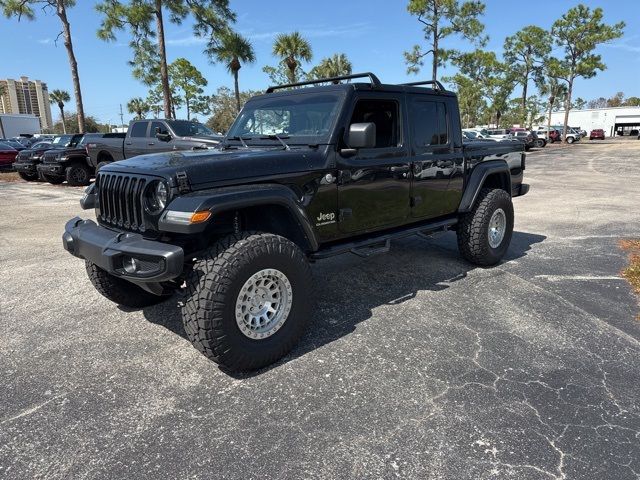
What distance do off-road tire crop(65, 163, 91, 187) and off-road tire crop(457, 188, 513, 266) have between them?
13203 mm

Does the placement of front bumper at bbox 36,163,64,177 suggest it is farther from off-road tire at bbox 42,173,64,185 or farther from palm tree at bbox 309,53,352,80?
palm tree at bbox 309,53,352,80

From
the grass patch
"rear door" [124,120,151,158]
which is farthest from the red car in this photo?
the grass patch

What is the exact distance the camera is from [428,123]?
4789 mm

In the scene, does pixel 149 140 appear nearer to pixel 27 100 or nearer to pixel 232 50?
pixel 232 50

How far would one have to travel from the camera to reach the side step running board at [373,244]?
12.7 feet

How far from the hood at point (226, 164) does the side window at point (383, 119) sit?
0.73 meters

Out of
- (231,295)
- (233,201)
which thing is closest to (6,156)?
(233,201)

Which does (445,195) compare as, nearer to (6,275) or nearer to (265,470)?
(265,470)

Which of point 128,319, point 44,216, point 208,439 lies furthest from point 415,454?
point 44,216

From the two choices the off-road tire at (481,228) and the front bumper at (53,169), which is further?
the front bumper at (53,169)

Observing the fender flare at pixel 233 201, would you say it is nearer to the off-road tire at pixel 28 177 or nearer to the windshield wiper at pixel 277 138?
the windshield wiper at pixel 277 138

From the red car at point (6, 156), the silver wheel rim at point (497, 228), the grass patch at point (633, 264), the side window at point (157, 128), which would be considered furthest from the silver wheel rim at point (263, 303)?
the red car at point (6, 156)

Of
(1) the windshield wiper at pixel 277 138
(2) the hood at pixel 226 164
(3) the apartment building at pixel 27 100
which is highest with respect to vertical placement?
(3) the apartment building at pixel 27 100

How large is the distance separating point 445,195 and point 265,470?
3.52 metres
